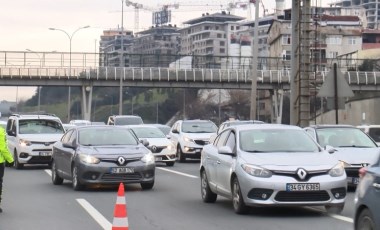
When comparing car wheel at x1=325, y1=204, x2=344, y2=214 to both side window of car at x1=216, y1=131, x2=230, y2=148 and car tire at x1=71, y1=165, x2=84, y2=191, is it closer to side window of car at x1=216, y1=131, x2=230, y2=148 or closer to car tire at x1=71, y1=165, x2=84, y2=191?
side window of car at x1=216, y1=131, x2=230, y2=148

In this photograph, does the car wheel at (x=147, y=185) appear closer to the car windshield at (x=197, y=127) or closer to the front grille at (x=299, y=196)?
the front grille at (x=299, y=196)

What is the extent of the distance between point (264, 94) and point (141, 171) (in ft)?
357

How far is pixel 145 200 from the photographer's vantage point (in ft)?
51.6

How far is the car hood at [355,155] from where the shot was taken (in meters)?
17.2

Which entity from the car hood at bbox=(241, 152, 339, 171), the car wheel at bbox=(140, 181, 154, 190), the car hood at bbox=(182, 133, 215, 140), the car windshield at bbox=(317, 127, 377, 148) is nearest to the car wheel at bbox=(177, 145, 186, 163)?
the car hood at bbox=(182, 133, 215, 140)

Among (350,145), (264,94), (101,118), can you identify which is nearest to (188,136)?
(350,145)

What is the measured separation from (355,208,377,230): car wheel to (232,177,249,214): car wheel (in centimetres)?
426

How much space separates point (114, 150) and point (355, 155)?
5417mm

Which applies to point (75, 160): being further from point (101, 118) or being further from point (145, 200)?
point (101, 118)

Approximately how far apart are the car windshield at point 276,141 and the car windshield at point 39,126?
49.7 feet

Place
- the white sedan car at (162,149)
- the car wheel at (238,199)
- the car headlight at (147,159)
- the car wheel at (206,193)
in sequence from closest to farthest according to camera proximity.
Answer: the car wheel at (238,199)
the car wheel at (206,193)
the car headlight at (147,159)
the white sedan car at (162,149)

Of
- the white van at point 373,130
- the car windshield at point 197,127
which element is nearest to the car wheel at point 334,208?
the white van at point 373,130

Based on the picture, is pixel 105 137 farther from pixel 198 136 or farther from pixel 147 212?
pixel 198 136

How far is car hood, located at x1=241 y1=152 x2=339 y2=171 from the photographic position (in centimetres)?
1238
